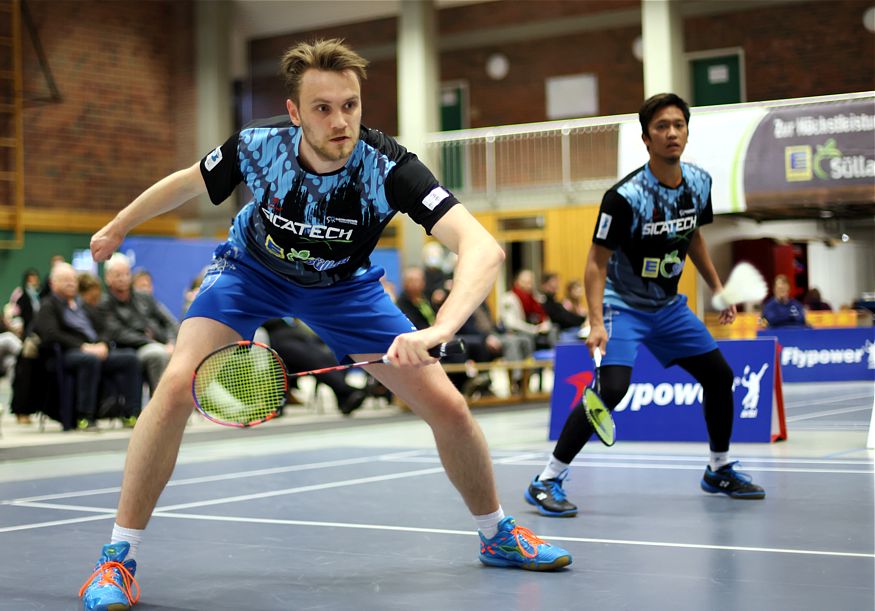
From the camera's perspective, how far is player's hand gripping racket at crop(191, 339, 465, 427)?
3641 millimetres

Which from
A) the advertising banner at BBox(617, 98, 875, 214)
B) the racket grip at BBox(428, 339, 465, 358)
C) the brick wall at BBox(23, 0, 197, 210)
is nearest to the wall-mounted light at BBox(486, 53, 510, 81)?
the brick wall at BBox(23, 0, 197, 210)

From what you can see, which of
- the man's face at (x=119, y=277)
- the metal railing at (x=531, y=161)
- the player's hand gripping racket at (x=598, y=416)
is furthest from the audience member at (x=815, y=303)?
the player's hand gripping racket at (x=598, y=416)

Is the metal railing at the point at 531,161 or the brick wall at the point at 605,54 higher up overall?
the brick wall at the point at 605,54

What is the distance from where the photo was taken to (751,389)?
28.0 feet

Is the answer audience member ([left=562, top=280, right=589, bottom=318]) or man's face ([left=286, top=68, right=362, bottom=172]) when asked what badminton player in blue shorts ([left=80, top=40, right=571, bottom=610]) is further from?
audience member ([left=562, top=280, right=589, bottom=318])

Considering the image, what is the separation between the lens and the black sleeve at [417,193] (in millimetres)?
3463

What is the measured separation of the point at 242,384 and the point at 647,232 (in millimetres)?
2595

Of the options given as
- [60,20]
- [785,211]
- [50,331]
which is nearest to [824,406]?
[785,211]

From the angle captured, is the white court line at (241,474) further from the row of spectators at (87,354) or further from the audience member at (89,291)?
the audience member at (89,291)

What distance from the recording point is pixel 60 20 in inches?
918

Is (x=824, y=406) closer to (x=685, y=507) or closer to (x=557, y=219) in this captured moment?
(x=685, y=507)

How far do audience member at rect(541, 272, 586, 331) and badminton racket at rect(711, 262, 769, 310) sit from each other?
9734 millimetres

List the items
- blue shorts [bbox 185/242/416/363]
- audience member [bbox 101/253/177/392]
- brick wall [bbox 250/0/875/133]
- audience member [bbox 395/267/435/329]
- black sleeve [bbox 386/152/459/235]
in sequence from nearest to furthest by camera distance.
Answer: black sleeve [bbox 386/152/459/235]
blue shorts [bbox 185/242/416/363]
audience member [bbox 101/253/177/392]
audience member [bbox 395/267/435/329]
brick wall [bbox 250/0/875/133]

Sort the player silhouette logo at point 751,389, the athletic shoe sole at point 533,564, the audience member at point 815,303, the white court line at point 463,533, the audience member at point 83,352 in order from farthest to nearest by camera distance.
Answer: the audience member at point 815,303
the audience member at point 83,352
the player silhouette logo at point 751,389
the white court line at point 463,533
the athletic shoe sole at point 533,564
